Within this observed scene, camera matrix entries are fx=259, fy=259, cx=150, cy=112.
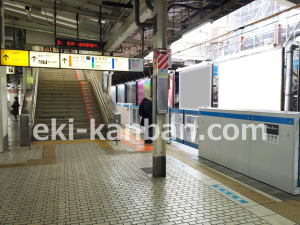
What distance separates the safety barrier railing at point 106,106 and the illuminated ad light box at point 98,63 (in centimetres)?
196

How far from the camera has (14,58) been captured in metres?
6.26

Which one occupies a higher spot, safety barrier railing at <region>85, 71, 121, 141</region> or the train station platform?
safety barrier railing at <region>85, 71, 121, 141</region>

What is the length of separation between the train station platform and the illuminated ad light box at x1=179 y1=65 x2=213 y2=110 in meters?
3.08

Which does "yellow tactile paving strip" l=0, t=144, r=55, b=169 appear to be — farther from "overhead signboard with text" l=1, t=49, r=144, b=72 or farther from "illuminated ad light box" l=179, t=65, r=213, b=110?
"illuminated ad light box" l=179, t=65, r=213, b=110

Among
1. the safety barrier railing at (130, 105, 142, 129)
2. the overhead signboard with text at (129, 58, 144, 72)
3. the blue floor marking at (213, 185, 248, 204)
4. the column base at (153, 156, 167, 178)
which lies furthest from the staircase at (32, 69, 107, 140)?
the blue floor marking at (213, 185, 248, 204)

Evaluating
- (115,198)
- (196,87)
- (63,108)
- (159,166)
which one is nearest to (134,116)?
(63,108)

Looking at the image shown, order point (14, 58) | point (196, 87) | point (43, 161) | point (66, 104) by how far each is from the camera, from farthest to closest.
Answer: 1. point (66, 104)
2. point (196, 87)
3. point (14, 58)
4. point (43, 161)

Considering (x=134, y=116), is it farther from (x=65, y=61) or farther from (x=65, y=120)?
(x=65, y=61)

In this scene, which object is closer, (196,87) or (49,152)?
(49,152)

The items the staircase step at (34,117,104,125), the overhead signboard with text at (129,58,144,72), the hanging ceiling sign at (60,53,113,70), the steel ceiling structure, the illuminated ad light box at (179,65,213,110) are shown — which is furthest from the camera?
the staircase step at (34,117,104,125)

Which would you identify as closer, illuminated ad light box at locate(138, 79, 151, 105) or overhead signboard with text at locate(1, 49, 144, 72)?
overhead signboard with text at locate(1, 49, 144, 72)

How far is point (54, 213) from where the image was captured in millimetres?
3100

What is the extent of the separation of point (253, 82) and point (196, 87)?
2860mm

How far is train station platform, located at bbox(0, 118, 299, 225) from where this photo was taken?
3.00 m
